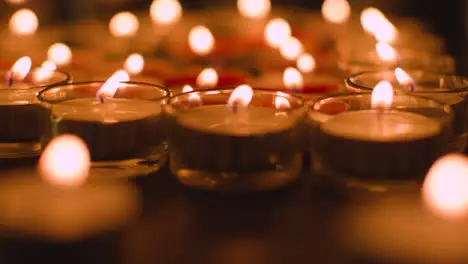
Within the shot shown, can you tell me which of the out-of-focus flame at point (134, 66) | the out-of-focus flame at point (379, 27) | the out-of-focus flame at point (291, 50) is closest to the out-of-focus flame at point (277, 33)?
the out-of-focus flame at point (291, 50)

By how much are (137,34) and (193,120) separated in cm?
87

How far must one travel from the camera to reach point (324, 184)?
2.57ft

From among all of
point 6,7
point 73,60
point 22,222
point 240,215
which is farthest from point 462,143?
point 6,7

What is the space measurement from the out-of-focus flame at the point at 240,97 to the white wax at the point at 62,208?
15 cm

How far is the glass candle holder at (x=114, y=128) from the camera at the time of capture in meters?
0.78

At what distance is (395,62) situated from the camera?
112cm

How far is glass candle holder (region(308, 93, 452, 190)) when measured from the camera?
2.39 ft

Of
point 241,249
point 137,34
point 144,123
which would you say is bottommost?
point 241,249

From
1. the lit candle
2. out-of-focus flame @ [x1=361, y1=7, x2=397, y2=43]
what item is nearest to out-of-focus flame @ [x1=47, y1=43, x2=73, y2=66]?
the lit candle

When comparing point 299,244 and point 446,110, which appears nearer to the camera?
point 299,244

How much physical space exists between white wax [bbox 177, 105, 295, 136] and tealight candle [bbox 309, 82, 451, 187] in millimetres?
44

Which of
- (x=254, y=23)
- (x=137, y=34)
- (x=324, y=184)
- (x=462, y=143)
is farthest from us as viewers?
(x=254, y=23)

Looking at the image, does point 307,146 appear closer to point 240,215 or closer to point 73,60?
point 240,215

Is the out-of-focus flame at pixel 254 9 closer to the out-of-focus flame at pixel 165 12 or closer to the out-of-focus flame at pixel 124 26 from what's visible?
the out-of-focus flame at pixel 165 12
